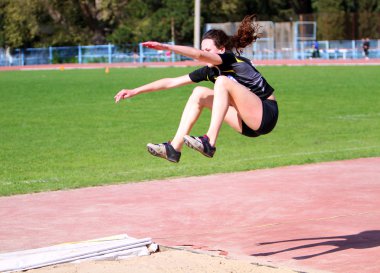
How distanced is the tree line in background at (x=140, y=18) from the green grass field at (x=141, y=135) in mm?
35505

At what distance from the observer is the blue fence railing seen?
58688mm

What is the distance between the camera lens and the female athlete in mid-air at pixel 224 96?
726 centimetres

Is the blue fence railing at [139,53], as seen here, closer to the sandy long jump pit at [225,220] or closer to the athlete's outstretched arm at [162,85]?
the sandy long jump pit at [225,220]

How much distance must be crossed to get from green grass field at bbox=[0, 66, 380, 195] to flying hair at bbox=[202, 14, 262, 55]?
4583 millimetres

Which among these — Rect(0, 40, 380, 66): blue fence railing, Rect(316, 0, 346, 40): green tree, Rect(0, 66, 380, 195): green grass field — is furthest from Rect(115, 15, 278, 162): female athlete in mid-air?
Rect(316, 0, 346, 40): green tree

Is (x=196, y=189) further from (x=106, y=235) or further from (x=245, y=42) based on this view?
(x=245, y=42)

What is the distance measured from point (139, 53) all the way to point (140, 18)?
720 cm

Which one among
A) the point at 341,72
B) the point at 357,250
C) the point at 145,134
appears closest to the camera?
the point at 357,250

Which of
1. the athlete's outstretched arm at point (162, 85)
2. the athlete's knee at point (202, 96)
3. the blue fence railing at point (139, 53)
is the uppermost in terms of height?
the athlete's outstretched arm at point (162, 85)

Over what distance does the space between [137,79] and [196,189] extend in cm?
2548

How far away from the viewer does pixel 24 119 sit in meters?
21.0

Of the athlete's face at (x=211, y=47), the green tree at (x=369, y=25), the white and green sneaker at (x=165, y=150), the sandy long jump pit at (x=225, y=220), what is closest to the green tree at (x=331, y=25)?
the green tree at (x=369, y=25)

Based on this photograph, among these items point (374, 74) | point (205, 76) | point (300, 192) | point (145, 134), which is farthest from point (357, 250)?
point (374, 74)

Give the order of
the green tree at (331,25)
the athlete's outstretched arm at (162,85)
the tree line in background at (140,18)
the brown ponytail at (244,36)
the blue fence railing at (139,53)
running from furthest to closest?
the tree line in background at (140,18), the green tree at (331,25), the blue fence railing at (139,53), the athlete's outstretched arm at (162,85), the brown ponytail at (244,36)
